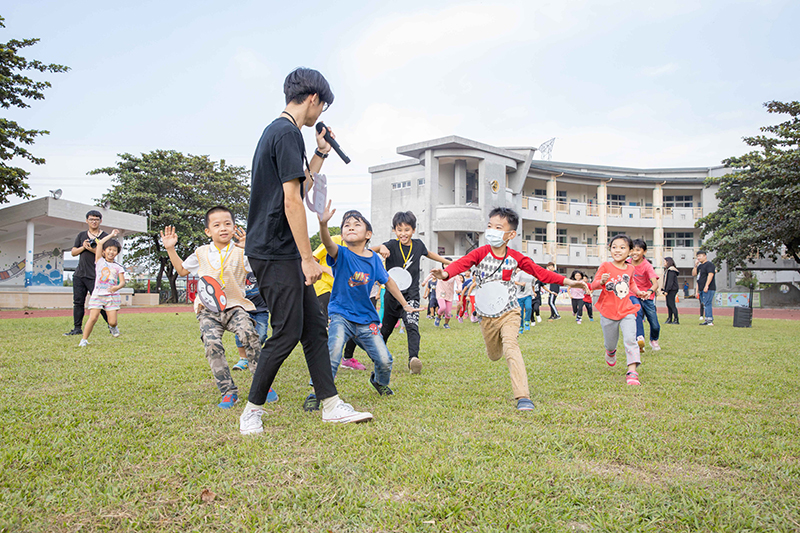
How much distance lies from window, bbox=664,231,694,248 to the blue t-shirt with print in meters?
44.3

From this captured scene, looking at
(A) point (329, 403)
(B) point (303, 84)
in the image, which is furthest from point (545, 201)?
(A) point (329, 403)

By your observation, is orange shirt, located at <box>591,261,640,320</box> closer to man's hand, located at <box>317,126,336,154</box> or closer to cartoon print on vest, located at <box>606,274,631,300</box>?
cartoon print on vest, located at <box>606,274,631,300</box>

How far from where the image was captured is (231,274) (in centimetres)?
441

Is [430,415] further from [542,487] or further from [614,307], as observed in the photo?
[614,307]

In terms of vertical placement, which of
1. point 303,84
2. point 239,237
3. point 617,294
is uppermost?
→ point 303,84

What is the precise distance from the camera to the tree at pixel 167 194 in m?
31.6

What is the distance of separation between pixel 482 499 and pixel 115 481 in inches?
64.5

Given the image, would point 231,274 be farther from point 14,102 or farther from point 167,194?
point 167,194

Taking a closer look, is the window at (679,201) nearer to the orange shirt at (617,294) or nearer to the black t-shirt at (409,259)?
the orange shirt at (617,294)

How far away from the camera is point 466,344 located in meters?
8.28

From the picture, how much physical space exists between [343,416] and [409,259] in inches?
132

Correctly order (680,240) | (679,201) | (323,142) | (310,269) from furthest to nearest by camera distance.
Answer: (679,201)
(680,240)
(323,142)
(310,269)

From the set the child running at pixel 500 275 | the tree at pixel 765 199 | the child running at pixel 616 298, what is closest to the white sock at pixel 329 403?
the child running at pixel 500 275

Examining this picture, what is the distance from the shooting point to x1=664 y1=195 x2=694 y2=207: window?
1689 inches
